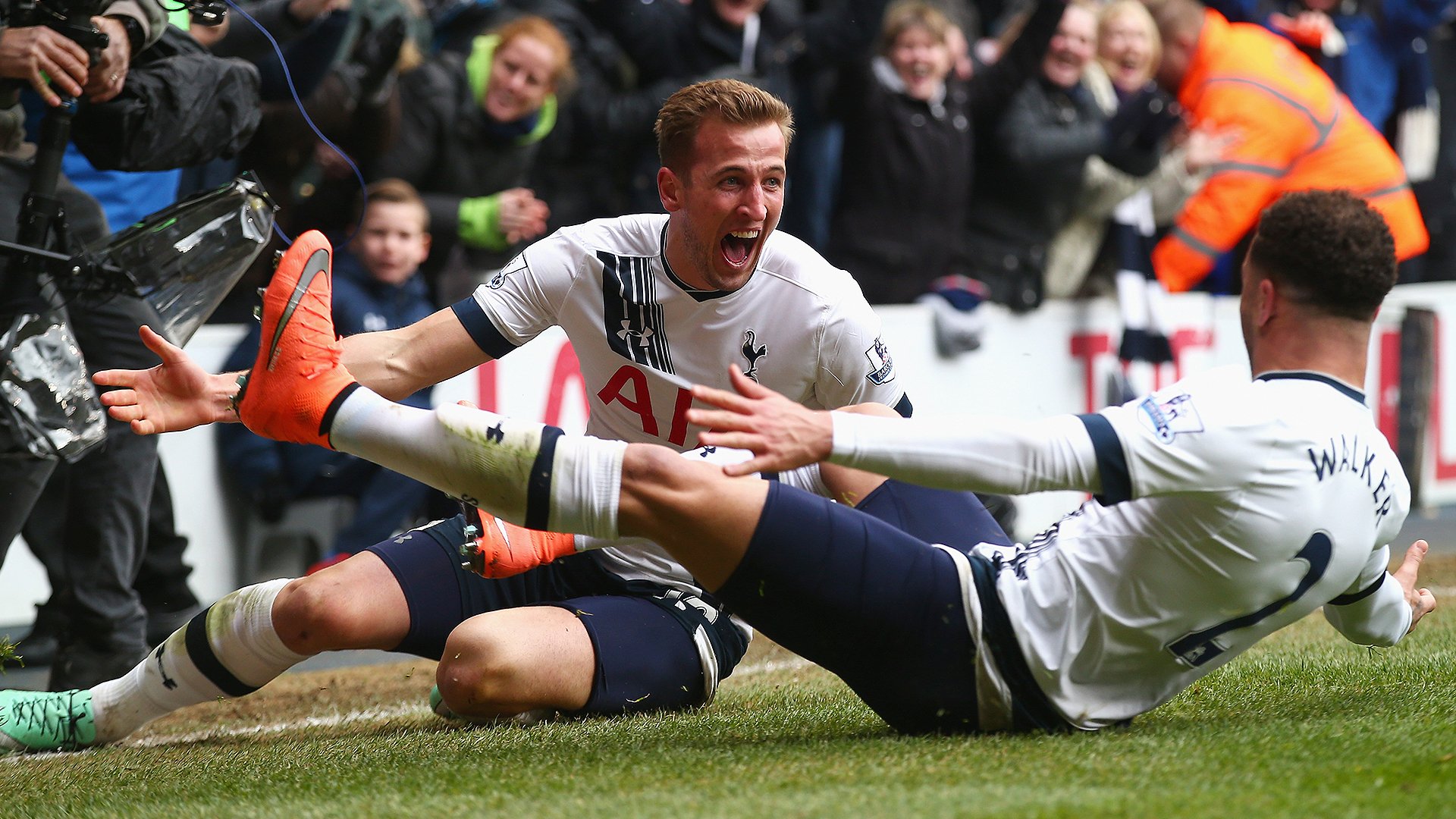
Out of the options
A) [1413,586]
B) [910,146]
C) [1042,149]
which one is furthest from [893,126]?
[1413,586]

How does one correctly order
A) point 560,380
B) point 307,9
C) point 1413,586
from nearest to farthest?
point 1413,586 → point 307,9 → point 560,380

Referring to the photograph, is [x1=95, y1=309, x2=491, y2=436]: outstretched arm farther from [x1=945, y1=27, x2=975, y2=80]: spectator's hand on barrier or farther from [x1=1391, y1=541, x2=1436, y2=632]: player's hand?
[x1=945, y1=27, x2=975, y2=80]: spectator's hand on barrier

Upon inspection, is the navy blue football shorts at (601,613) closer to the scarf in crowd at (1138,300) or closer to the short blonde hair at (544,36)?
the short blonde hair at (544,36)

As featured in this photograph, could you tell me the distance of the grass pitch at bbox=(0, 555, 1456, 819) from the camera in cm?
265

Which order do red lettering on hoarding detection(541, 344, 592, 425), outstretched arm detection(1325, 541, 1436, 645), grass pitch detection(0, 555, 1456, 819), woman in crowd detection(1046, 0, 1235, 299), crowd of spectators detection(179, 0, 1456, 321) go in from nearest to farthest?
grass pitch detection(0, 555, 1456, 819), outstretched arm detection(1325, 541, 1436, 645), crowd of spectators detection(179, 0, 1456, 321), red lettering on hoarding detection(541, 344, 592, 425), woman in crowd detection(1046, 0, 1235, 299)

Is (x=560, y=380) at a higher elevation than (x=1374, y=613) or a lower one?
higher

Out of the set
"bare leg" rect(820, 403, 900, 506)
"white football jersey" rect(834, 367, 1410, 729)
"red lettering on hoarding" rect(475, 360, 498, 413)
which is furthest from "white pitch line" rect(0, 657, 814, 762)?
"red lettering on hoarding" rect(475, 360, 498, 413)

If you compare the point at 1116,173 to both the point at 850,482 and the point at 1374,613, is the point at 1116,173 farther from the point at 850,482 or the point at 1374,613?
the point at 1374,613

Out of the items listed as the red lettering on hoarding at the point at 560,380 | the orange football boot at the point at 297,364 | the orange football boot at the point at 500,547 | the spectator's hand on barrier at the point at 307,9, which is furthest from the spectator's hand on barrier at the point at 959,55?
the orange football boot at the point at 297,364

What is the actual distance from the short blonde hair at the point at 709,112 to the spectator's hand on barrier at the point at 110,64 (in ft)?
4.94

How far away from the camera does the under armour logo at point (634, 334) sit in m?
4.03

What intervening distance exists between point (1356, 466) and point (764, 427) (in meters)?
1.14

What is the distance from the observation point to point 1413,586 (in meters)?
3.62

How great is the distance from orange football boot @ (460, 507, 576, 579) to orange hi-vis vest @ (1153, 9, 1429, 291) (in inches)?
230
